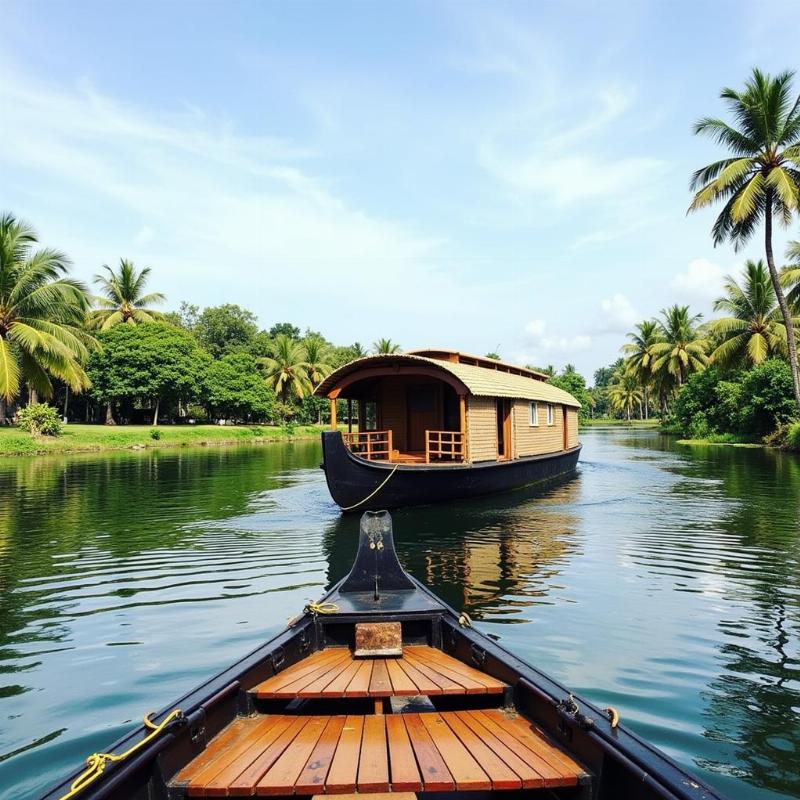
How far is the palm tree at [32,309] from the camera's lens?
1123 inches

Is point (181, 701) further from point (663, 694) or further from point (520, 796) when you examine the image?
point (663, 694)

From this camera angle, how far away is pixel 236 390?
54281 millimetres

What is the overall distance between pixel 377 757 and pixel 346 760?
0.17 metres

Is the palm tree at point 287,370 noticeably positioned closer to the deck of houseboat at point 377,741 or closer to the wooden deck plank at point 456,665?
the wooden deck plank at point 456,665

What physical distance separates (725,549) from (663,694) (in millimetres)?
6435

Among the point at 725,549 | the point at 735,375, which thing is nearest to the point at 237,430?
the point at 735,375

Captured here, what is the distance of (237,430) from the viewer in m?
49.4

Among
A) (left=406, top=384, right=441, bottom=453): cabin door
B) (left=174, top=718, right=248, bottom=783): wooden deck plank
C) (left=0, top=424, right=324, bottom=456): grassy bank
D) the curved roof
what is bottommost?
(left=174, top=718, right=248, bottom=783): wooden deck plank

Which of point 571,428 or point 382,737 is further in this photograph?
point 571,428

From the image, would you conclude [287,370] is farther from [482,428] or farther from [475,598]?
[475,598]

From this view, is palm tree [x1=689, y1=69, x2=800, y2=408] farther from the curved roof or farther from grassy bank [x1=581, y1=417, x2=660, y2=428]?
grassy bank [x1=581, y1=417, x2=660, y2=428]

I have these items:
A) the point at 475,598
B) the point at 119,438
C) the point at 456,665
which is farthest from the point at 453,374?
the point at 119,438

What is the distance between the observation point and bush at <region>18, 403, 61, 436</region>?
34.2 metres

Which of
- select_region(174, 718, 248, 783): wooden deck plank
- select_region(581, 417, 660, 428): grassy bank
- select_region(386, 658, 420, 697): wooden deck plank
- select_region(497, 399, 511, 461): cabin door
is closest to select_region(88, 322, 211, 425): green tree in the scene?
select_region(497, 399, 511, 461): cabin door
